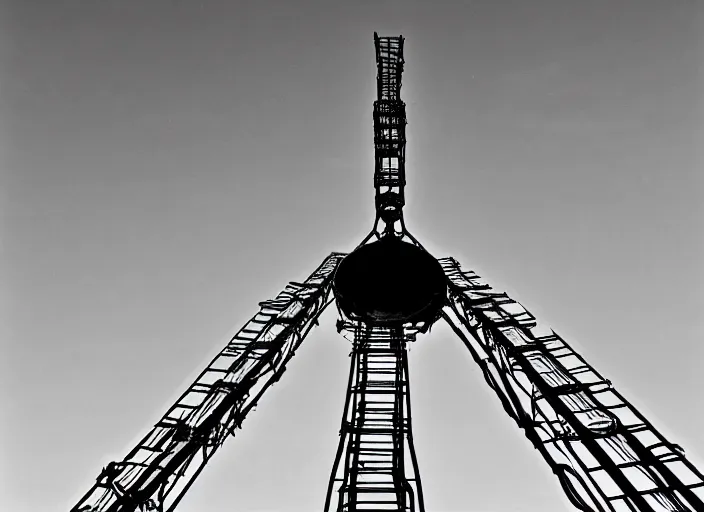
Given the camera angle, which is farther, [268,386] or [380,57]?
[380,57]

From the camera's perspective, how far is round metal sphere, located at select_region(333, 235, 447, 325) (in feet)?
39.0

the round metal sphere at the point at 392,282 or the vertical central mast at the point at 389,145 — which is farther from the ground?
the vertical central mast at the point at 389,145

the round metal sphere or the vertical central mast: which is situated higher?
the vertical central mast

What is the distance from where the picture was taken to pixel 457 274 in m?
14.5

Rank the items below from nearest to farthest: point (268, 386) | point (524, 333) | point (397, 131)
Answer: point (524, 333), point (268, 386), point (397, 131)

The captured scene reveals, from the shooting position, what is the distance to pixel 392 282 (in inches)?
468

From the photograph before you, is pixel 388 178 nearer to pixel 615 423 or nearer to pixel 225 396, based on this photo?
pixel 225 396

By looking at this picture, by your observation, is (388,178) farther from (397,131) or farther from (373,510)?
(373,510)

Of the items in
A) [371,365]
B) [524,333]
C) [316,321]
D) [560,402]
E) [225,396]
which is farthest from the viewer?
[371,365]

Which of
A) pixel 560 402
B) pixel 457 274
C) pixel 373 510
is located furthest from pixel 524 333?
pixel 373 510

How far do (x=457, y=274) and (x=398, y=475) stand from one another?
532cm

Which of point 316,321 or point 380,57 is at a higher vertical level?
point 380,57

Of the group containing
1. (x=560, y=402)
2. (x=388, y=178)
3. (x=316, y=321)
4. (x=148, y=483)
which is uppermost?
(x=388, y=178)

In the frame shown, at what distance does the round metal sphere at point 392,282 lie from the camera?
11.9m
